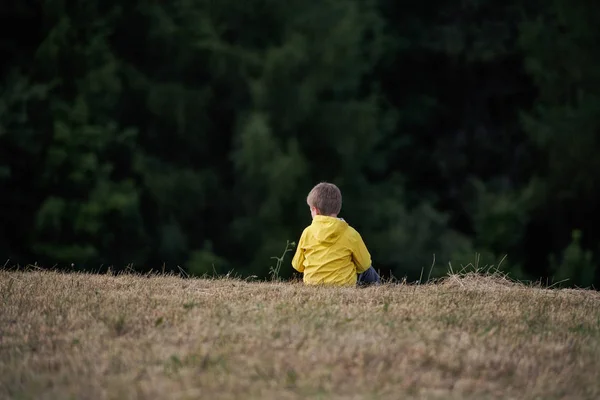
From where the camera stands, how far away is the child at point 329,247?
6.97 metres

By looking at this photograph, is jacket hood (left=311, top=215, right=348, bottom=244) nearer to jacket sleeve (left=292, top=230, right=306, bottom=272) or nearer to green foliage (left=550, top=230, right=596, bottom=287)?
jacket sleeve (left=292, top=230, right=306, bottom=272)

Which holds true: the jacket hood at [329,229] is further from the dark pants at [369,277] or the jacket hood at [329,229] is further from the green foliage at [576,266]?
the green foliage at [576,266]

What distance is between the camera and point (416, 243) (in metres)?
19.0

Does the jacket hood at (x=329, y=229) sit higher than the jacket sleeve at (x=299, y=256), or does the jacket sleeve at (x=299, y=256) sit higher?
the jacket hood at (x=329, y=229)

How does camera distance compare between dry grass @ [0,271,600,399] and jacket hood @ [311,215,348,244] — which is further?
jacket hood @ [311,215,348,244]

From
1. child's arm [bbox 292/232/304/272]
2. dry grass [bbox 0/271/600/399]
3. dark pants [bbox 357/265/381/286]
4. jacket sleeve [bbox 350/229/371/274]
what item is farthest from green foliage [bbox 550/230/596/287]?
dry grass [bbox 0/271/600/399]

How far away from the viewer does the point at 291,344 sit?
15.2ft

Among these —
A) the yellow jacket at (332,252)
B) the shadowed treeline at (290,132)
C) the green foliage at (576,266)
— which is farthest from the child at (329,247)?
the green foliage at (576,266)

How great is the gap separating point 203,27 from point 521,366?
1628cm

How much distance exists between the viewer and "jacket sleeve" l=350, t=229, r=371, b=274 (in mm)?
6996

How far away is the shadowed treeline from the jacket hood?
35.5 ft

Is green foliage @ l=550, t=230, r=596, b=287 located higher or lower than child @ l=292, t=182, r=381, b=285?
lower

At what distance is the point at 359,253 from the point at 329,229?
32cm

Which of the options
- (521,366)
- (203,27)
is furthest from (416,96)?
(521,366)
